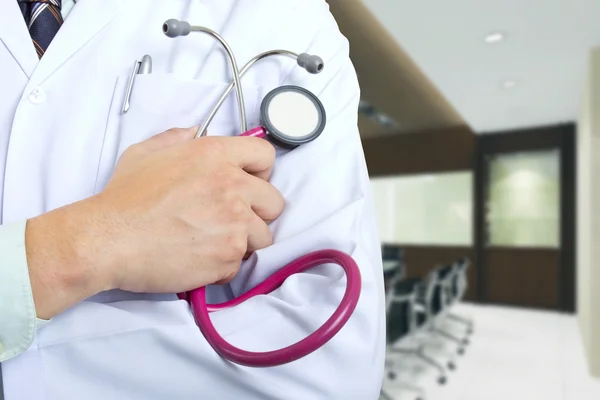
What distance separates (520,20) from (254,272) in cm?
310

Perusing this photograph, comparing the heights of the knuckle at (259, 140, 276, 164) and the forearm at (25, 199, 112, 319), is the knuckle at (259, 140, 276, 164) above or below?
above

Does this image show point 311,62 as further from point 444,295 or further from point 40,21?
point 444,295

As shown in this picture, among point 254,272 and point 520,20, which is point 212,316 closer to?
point 254,272

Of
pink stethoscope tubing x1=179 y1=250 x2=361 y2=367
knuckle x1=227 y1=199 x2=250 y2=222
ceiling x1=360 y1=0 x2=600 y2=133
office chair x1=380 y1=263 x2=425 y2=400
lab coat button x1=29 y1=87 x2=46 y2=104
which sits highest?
ceiling x1=360 y1=0 x2=600 y2=133

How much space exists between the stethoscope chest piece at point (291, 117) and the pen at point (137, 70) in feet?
0.59

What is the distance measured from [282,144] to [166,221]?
0.18 metres

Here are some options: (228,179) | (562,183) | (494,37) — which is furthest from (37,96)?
(562,183)

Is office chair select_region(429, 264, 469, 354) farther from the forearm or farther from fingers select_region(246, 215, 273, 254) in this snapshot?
the forearm

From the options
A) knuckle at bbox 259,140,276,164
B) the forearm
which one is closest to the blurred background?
knuckle at bbox 259,140,276,164

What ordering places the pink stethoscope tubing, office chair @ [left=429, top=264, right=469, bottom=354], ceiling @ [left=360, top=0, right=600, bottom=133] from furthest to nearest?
office chair @ [left=429, top=264, right=469, bottom=354] < ceiling @ [left=360, top=0, right=600, bottom=133] < the pink stethoscope tubing

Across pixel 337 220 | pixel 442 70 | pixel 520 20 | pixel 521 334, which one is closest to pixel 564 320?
pixel 521 334

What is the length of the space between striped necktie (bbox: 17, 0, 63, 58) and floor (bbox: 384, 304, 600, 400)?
9.16ft

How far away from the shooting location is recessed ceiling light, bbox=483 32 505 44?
3.08 m

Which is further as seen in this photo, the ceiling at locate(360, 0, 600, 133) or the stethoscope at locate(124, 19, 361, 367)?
the ceiling at locate(360, 0, 600, 133)
